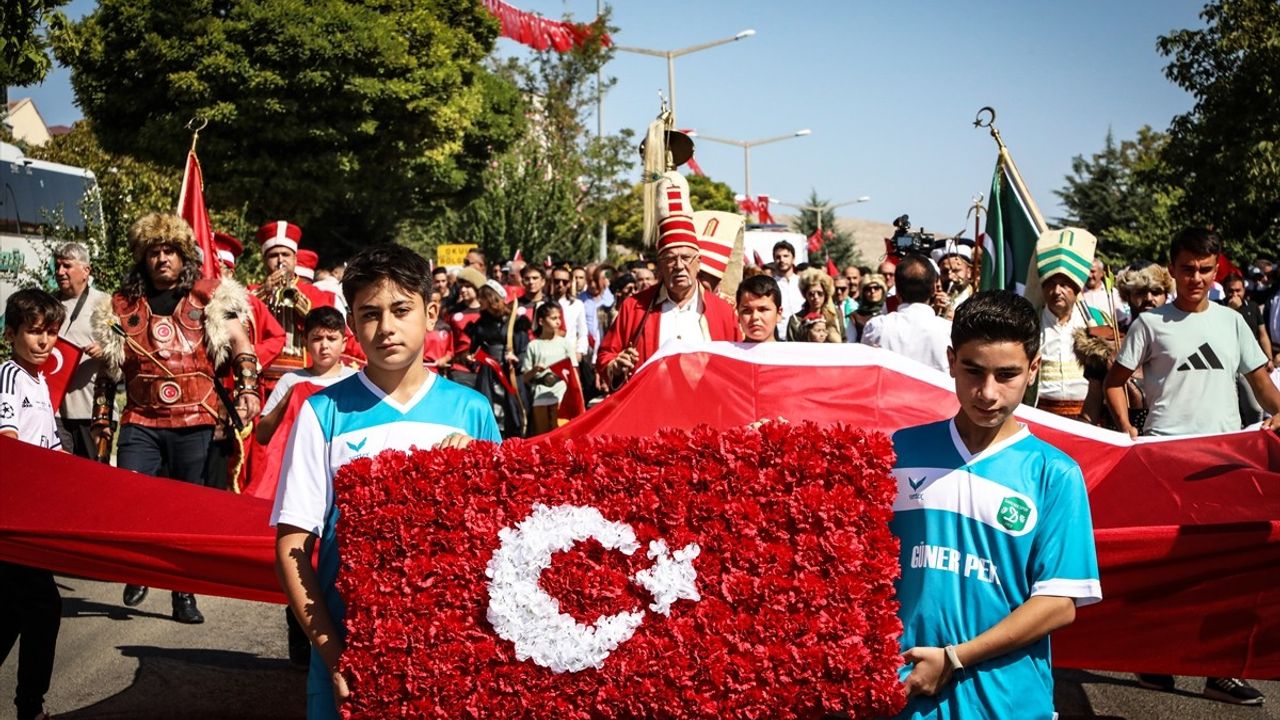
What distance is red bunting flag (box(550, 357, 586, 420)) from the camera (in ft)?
32.3

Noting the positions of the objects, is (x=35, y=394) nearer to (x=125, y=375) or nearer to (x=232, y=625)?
(x=125, y=375)

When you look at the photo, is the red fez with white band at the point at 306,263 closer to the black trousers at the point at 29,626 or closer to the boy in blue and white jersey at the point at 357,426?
the black trousers at the point at 29,626

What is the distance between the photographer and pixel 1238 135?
22906 mm

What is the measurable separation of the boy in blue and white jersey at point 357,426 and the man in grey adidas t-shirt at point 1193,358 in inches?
165

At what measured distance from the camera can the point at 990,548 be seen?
3115 mm

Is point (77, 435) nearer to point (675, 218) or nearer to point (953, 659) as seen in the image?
point (675, 218)

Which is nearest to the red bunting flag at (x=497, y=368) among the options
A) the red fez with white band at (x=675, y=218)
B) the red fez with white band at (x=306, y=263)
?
the red fez with white band at (x=306, y=263)

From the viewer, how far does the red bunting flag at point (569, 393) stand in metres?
9.84

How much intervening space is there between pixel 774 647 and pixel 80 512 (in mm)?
3094

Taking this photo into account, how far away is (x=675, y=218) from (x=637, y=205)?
135 ft

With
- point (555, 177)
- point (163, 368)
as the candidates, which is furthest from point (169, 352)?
point (555, 177)

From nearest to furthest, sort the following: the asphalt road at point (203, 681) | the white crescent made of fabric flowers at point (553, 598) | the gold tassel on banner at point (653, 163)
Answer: the white crescent made of fabric flowers at point (553, 598)
the asphalt road at point (203, 681)
the gold tassel on banner at point (653, 163)

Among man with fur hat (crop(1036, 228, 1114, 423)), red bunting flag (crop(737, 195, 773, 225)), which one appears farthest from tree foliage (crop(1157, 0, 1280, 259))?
red bunting flag (crop(737, 195, 773, 225))

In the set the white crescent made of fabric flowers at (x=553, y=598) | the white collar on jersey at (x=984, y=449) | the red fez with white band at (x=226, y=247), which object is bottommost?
the white crescent made of fabric flowers at (x=553, y=598)
